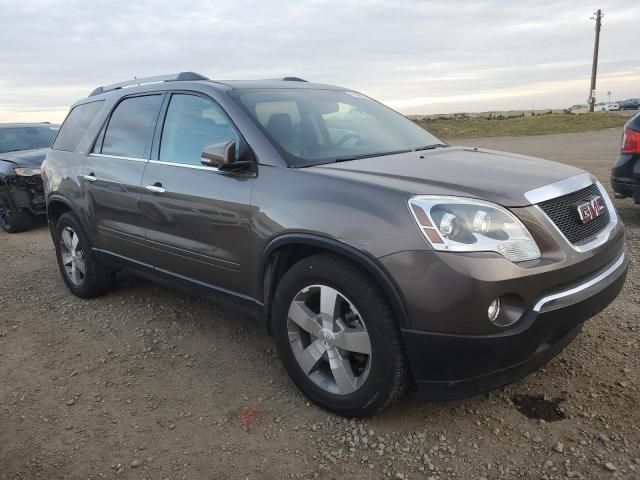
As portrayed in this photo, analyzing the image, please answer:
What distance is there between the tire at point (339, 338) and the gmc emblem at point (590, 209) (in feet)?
3.61

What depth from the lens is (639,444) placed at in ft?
8.57

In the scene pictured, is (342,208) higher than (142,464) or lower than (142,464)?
higher

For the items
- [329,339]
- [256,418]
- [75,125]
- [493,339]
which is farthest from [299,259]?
[75,125]

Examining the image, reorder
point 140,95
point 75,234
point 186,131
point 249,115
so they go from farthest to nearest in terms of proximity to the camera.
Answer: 1. point 75,234
2. point 140,95
3. point 186,131
4. point 249,115

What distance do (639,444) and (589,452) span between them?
24 centimetres

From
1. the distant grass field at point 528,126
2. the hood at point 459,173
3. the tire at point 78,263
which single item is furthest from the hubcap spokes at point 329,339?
the distant grass field at point 528,126

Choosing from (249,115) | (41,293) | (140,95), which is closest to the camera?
(249,115)

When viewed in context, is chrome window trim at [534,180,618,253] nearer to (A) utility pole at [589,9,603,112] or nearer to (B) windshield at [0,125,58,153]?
(B) windshield at [0,125,58,153]

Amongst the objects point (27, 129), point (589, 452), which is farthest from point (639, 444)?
point (27, 129)

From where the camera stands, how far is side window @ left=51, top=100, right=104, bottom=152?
16.0ft

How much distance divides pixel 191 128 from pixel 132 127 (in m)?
0.77

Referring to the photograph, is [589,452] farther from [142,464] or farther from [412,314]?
[142,464]

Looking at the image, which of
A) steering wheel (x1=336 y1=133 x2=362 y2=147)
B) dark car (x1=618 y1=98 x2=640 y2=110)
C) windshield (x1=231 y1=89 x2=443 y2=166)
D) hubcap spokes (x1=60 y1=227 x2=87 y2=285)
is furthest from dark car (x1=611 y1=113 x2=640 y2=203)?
dark car (x1=618 y1=98 x2=640 y2=110)

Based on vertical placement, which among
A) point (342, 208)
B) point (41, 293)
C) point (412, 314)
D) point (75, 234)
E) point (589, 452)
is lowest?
point (41, 293)
